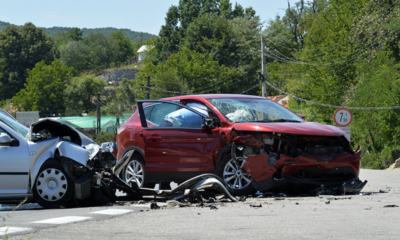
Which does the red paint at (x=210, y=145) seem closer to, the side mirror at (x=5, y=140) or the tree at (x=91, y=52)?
the side mirror at (x=5, y=140)

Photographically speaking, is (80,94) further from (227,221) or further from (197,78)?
(227,221)

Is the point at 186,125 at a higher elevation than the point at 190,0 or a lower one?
lower

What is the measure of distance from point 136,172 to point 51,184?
2.09 m

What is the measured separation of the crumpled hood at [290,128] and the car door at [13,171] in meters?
3.30

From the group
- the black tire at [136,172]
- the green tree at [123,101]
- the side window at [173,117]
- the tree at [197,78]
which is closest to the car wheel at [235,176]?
the side window at [173,117]

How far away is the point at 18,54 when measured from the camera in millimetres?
118250

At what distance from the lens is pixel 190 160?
998cm

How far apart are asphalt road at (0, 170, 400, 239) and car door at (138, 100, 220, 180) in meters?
1.60

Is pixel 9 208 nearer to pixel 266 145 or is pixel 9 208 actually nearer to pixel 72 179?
pixel 72 179

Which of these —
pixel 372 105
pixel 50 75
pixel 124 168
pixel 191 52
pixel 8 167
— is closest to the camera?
pixel 8 167

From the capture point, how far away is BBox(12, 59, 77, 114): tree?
347ft

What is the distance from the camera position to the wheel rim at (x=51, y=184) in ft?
28.5

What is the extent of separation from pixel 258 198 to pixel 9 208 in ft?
12.4

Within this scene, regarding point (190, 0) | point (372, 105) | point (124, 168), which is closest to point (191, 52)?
point (190, 0)
